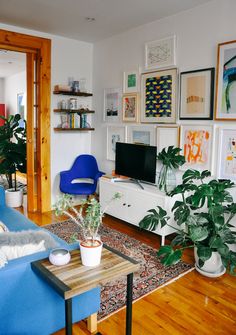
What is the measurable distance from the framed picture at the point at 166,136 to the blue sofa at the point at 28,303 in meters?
2.19

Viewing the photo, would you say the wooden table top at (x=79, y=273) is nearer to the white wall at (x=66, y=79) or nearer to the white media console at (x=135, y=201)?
the white media console at (x=135, y=201)

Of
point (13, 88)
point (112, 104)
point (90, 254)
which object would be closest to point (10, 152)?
point (112, 104)

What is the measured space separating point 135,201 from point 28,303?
82.7 inches

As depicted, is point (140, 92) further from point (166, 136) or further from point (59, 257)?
point (59, 257)

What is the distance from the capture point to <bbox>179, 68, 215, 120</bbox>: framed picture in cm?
319

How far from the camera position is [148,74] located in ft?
12.7

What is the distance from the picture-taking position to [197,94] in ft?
10.8

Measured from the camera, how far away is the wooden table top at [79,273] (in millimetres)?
1446

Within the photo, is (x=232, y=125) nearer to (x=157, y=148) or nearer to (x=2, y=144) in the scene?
(x=157, y=148)

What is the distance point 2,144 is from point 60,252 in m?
3.35

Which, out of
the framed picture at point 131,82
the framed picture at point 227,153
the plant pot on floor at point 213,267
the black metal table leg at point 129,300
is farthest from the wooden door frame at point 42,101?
the black metal table leg at point 129,300

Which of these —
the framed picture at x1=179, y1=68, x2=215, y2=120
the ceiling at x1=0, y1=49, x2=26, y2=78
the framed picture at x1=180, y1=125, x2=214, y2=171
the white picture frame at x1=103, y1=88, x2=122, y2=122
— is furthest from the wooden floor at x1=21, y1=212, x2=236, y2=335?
the ceiling at x1=0, y1=49, x2=26, y2=78

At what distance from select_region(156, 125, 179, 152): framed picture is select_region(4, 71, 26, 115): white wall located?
4908 mm

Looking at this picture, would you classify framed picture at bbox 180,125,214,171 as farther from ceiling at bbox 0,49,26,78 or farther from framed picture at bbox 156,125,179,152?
ceiling at bbox 0,49,26,78
